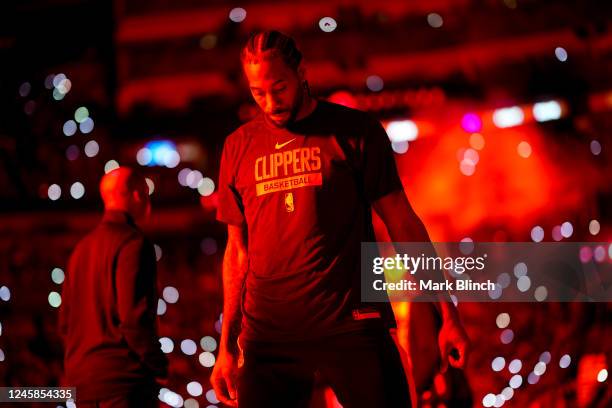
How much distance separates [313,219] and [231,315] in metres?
0.41

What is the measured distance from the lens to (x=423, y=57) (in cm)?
445

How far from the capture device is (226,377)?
225 cm

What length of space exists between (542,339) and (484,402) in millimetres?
427

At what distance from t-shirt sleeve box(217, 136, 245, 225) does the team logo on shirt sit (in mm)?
113

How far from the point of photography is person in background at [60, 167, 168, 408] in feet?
8.79

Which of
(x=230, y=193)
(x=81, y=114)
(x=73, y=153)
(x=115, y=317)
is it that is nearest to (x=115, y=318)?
(x=115, y=317)

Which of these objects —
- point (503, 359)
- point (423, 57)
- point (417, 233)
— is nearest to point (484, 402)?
point (503, 359)

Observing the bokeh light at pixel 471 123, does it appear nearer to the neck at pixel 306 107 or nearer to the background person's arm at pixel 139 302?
the background person's arm at pixel 139 302

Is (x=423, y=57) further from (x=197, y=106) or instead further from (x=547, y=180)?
(x=197, y=106)

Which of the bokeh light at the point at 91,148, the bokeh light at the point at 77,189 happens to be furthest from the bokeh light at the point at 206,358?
the bokeh light at the point at 91,148

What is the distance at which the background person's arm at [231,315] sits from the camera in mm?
2260

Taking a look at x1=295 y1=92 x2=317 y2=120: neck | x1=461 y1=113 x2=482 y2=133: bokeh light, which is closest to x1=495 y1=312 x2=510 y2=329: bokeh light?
x1=461 y1=113 x2=482 y2=133: bokeh light

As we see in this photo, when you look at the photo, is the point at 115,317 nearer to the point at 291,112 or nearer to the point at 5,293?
the point at 291,112

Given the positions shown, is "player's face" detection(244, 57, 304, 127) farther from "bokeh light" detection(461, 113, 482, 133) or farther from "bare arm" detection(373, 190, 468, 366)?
"bokeh light" detection(461, 113, 482, 133)
